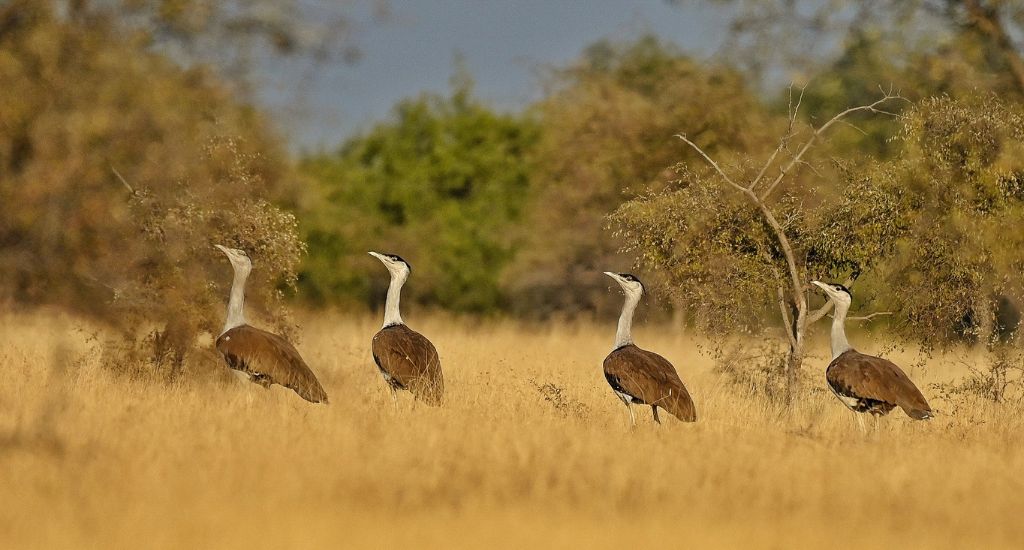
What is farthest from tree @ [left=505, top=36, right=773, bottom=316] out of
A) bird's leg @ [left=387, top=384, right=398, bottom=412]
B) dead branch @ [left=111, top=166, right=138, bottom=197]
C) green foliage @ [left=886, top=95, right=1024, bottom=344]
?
dead branch @ [left=111, top=166, right=138, bottom=197]

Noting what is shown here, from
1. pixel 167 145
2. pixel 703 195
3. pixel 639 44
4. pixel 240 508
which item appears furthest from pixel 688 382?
pixel 639 44

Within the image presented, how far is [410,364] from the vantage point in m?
11.7

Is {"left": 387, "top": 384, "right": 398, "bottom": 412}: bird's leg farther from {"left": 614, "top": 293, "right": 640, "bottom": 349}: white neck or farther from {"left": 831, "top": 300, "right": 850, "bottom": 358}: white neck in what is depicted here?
{"left": 831, "top": 300, "right": 850, "bottom": 358}: white neck

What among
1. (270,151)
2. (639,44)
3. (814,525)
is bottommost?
(814,525)

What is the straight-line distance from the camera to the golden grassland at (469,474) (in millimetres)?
6477

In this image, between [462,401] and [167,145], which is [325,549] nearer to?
[167,145]

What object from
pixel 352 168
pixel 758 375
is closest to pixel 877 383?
pixel 758 375

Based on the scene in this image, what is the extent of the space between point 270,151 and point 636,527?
8.15 m

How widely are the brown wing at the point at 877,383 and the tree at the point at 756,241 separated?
228cm

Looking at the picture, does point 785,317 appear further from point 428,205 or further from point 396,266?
point 428,205

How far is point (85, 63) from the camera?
8.27 m

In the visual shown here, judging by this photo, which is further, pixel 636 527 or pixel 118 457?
pixel 118 457

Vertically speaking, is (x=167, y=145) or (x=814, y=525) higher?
(x=167, y=145)

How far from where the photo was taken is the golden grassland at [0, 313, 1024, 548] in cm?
648
